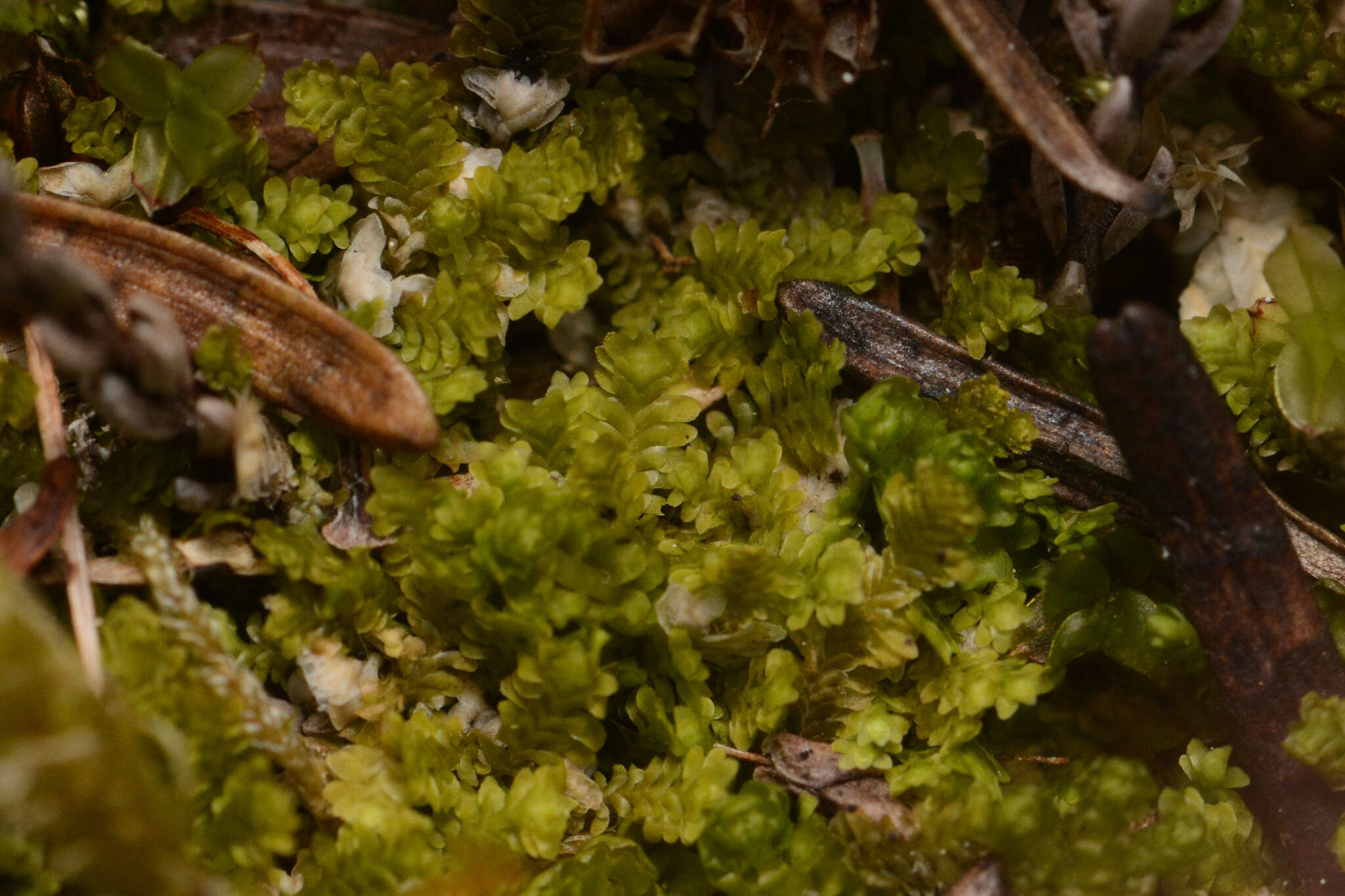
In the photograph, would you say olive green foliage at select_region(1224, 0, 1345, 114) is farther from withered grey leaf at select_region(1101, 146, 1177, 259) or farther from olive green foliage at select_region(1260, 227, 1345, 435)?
olive green foliage at select_region(1260, 227, 1345, 435)

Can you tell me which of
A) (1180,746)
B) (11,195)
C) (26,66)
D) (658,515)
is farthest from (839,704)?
(26,66)

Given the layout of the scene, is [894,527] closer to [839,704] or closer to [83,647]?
[839,704]

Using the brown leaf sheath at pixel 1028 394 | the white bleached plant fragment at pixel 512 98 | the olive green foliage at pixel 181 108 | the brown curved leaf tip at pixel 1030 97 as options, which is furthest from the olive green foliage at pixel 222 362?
the brown curved leaf tip at pixel 1030 97

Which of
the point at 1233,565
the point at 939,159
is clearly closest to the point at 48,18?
the point at 939,159

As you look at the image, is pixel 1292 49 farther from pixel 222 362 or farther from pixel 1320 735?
pixel 222 362

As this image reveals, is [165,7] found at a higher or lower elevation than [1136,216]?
lower
